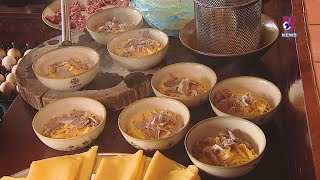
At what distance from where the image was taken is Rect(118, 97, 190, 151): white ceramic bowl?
1.20 metres

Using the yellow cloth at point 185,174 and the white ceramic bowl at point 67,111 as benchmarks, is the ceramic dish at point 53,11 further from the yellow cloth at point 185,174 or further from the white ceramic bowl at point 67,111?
the yellow cloth at point 185,174

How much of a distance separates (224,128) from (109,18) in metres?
0.86

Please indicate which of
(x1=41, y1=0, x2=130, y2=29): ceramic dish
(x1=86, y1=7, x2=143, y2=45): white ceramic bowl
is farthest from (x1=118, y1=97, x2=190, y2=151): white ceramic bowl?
(x1=41, y1=0, x2=130, y2=29): ceramic dish

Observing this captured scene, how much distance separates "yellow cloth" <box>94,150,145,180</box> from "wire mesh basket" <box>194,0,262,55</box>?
594mm

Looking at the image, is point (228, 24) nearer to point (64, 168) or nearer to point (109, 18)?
point (109, 18)

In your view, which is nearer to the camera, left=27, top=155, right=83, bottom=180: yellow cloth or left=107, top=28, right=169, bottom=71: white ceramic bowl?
left=27, top=155, right=83, bottom=180: yellow cloth

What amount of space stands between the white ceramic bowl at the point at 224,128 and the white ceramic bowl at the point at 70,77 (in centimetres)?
48

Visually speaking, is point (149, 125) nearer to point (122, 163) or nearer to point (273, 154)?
point (122, 163)

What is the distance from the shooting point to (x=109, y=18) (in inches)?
72.7

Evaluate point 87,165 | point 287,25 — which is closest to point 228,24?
point 287,25

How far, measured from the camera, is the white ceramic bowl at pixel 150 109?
3.94 feet

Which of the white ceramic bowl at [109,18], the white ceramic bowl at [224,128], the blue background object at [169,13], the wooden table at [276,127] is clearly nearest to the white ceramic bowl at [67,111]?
the wooden table at [276,127]

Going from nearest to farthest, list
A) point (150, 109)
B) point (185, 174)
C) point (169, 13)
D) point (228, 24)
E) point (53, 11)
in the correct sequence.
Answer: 1. point (185, 174)
2. point (150, 109)
3. point (228, 24)
4. point (169, 13)
5. point (53, 11)

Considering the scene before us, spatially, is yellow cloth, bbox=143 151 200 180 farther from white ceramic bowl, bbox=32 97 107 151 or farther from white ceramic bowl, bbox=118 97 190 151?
white ceramic bowl, bbox=32 97 107 151
